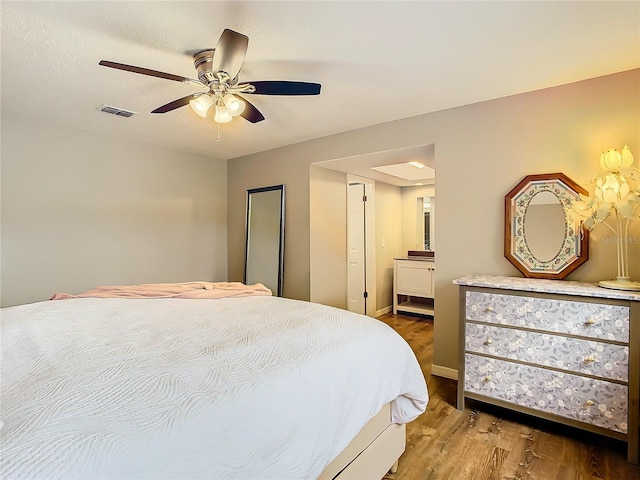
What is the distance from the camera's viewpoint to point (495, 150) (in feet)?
9.05

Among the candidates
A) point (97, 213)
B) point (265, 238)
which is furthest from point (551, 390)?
point (97, 213)

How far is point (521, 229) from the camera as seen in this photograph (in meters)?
2.62

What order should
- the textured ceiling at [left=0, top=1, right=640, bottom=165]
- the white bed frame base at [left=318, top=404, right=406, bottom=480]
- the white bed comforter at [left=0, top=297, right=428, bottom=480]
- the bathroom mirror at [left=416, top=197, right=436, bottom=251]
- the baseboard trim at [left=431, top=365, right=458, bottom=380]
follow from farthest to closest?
the bathroom mirror at [left=416, top=197, right=436, bottom=251], the baseboard trim at [left=431, top=365, right=458, bottom=380], the textured ceiling at [left=0, top=1, right=640, bottom=165], the white bed frame base at [left=318, top=404, right=406, bottom=480], the white bed comforter at [left=0, top=297, right=428, bottom=480]

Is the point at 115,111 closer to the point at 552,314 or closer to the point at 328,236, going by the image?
the point at 328,236

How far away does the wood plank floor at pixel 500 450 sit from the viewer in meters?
1.85

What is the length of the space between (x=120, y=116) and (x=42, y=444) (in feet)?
9.93

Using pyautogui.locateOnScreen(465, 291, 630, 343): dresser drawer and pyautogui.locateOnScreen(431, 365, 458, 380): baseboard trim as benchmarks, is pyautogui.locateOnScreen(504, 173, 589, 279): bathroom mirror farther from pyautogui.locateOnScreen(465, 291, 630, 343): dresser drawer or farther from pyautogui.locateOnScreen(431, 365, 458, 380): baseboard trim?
pyautogui.locateOnScreen(431, 365, 458, 380): baseboard trim

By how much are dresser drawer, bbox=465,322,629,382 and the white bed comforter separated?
83cm

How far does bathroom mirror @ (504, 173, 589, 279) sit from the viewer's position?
2.41 m

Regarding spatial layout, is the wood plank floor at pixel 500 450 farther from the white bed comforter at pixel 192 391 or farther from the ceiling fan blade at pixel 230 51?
the ceiling fan blade at pixel 230 51

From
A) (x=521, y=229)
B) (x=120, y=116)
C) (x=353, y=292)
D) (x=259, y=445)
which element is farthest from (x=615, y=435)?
(x=120, y=116)

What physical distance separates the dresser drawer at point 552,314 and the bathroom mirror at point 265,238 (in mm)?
2389

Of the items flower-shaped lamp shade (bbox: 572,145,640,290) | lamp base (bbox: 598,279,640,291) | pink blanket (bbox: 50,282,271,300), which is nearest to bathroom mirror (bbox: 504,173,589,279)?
flower-shaped lamp shade (bbox: 572,145,640,290)

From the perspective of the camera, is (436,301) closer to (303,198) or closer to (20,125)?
(303,198)
